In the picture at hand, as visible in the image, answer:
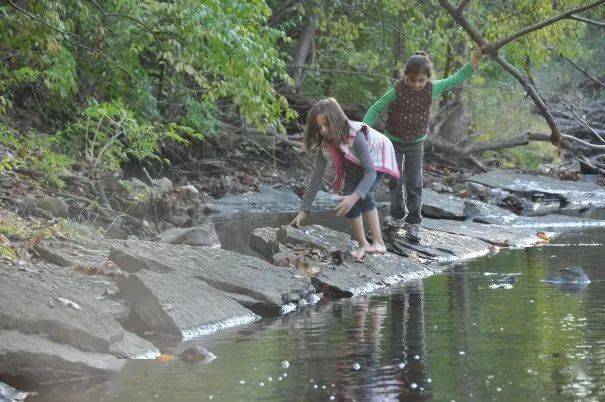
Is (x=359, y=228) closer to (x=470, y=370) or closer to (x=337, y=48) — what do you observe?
(x=470, y=370)

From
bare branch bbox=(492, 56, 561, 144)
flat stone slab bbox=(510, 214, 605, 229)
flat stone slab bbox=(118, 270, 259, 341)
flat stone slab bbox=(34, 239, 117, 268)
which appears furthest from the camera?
flat stone slab bbox=(510, 214, 605, 229)

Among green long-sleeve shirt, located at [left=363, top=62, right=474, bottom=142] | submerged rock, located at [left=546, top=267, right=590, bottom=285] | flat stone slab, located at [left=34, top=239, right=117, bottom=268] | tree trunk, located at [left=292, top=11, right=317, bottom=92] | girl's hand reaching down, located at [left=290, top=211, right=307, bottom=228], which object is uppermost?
tree trunk, located at [left=292, top=11, right=317, bottom=92]

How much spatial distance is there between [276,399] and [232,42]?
824cm

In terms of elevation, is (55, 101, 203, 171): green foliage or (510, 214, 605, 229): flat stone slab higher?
(55, 101, 203, 171): green foliage

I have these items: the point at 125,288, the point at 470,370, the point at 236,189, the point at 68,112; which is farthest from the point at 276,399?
the point at 236,189

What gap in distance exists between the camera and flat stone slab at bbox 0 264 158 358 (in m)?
5.45

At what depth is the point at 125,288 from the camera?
6.59 meters

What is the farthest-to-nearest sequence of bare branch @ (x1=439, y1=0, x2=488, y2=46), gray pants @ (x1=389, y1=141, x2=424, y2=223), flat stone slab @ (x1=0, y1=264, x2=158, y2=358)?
gray pants @ (x1=389, y1=141, x2=424, y2=223)
bare branch @ (x1=439, y1=0, x2=488, y2=46)
flat stone slab @ (x1=0, y1=264, x2=158, y2=358)

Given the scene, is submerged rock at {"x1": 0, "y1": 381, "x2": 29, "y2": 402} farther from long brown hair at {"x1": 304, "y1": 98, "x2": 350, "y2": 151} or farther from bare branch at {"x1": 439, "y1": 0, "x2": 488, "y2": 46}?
long brown hair at {"x1": 304, "y1": 98, "x2": 350, "y2": 151}

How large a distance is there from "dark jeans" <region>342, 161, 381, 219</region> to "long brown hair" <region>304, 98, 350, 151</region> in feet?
1.02

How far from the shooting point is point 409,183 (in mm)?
10055

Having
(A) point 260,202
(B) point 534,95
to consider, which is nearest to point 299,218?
(B) point 534,95

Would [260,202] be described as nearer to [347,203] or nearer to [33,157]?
[33,157]

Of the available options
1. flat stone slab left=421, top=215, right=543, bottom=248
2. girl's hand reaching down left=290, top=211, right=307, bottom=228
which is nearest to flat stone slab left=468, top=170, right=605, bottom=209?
flat stone slab left=421, top=215, right=543, bottom=248
